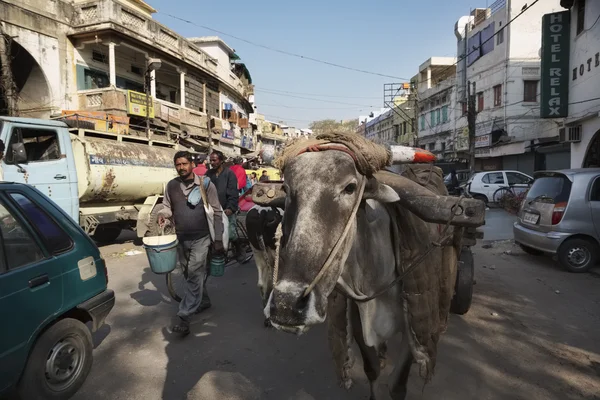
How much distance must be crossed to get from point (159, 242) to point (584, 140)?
15.3m

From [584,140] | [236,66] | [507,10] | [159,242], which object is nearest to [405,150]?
[159,242]

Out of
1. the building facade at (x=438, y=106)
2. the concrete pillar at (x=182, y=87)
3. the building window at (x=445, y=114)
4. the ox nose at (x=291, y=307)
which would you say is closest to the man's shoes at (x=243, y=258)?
the ox nose at (x=291, y=307)

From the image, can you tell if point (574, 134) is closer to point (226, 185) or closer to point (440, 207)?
point (226, 185)

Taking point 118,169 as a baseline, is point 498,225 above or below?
below

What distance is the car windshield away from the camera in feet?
20.7

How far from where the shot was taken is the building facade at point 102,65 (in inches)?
570

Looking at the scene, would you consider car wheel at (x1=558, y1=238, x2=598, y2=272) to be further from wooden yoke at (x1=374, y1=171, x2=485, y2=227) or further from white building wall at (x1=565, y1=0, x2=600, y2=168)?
white building wall at (x1=565, y1=0, x2=600, y2=168)

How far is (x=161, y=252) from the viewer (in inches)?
154

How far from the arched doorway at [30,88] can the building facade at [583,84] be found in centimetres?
2061

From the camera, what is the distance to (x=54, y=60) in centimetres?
1540

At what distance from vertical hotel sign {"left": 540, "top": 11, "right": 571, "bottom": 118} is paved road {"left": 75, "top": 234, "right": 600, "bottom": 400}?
38.2 ft

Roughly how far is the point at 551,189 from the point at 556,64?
10705mm

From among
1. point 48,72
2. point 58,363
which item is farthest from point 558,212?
point 48,72

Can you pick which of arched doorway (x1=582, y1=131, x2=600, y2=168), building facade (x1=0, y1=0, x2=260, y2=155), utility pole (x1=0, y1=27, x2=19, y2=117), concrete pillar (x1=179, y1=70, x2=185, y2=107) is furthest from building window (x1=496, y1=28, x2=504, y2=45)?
utility pole (x1=0, y1=27, x2=19, y2=117)
